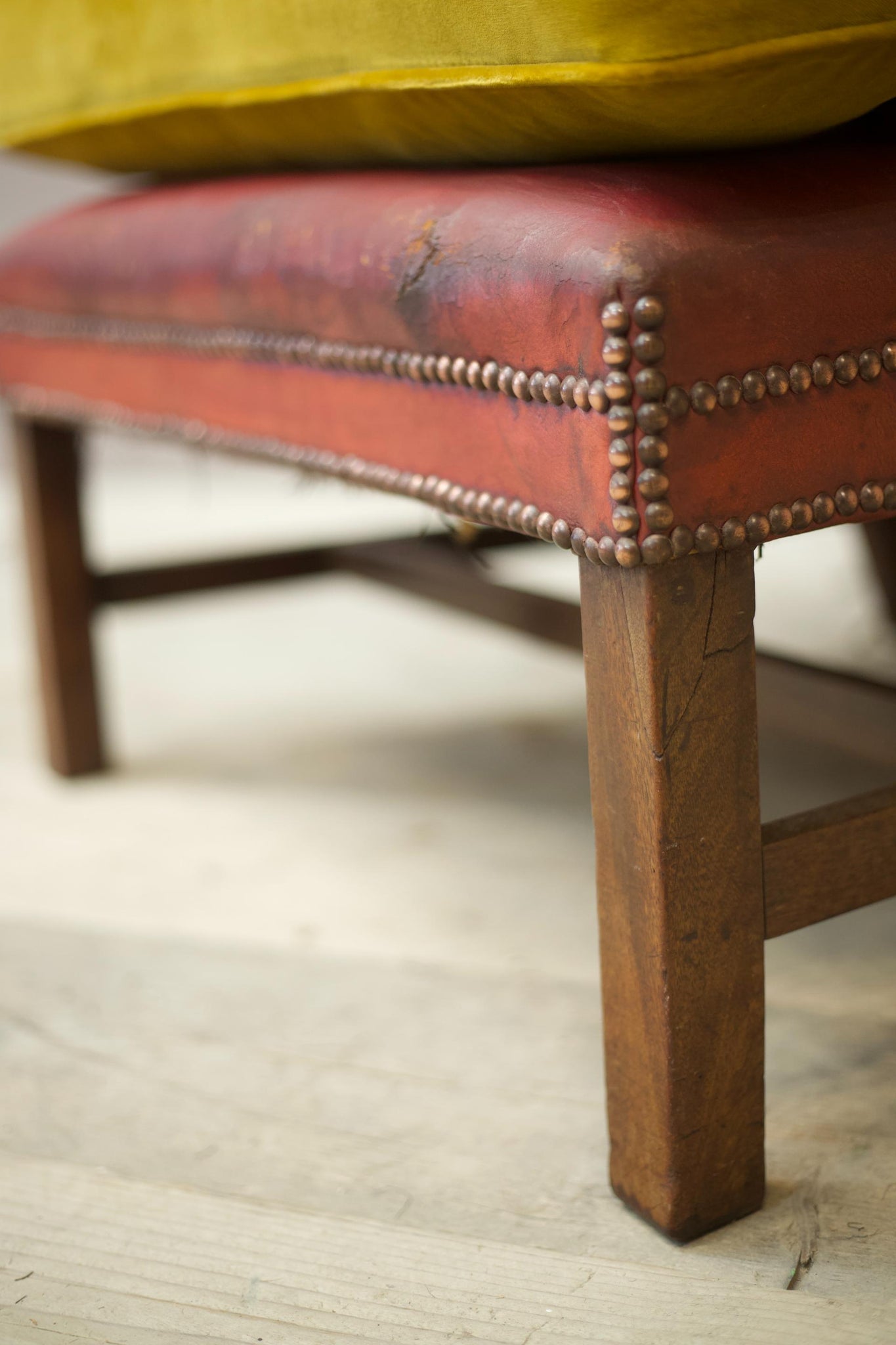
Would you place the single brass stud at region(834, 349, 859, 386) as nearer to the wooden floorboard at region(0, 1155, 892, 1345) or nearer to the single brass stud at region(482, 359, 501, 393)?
the single brass stud at region(482, 359, 501, 393)

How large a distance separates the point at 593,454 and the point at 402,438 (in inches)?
7.0

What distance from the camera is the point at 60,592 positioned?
1.29 m

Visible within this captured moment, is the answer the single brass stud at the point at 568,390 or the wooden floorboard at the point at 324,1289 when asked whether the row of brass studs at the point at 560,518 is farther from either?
the wooden floorboard at the point at 324,1289

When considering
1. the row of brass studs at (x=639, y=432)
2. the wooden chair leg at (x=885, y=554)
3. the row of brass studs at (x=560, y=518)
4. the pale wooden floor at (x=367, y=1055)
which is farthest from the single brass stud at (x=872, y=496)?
the wooden chair leg at (x=885, y=554)

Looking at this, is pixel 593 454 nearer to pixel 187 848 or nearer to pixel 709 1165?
pixel 709 1165

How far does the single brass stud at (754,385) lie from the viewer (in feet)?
1.84

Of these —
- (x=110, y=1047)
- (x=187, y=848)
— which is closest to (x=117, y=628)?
(x=187, y=848)

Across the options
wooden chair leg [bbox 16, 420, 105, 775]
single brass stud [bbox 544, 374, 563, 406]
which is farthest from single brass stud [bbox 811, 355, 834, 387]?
wooden chair leg [bbox 16, 420, 105, 775]

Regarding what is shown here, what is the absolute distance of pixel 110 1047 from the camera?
2.75 ft

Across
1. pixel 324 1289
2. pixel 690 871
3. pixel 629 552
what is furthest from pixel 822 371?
pixel 324 1289

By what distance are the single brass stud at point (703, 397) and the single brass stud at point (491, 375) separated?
0.10 m

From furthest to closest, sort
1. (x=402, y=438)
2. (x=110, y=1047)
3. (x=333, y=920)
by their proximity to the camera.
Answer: (x=333, y=920) → (x=110, y=1047) → (x=402, y=438)

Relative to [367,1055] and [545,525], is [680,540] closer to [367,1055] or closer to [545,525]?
[545,525]

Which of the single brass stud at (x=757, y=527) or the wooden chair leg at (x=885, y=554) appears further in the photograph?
the wooden chair leg at (x=885, y=554)
